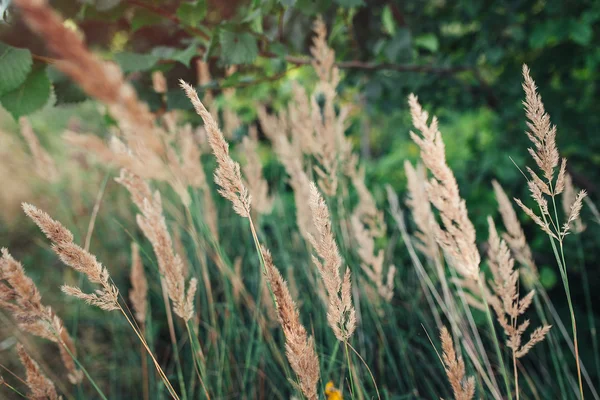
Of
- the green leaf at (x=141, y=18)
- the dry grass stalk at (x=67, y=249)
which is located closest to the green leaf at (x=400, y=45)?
the green leaf at (x=141, y=18)

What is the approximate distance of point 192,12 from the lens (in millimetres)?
1182

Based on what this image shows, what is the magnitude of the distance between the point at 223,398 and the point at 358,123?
3.18 m

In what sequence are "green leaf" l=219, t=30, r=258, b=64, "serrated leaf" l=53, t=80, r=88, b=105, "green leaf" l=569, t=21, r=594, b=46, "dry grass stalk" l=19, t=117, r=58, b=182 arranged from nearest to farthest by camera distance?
"green leaf" l=219, t=30, r=258, b=64
"serrated leaf" l=53, t=80, r=88, b=105
"green leaf" l=569, t=21, r=594, b=46
"dry grass stalk" l=19, t=117, r=58, b=182

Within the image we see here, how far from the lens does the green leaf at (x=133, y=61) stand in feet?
3.73

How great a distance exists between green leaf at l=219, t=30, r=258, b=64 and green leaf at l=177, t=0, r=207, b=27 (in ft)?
0.38

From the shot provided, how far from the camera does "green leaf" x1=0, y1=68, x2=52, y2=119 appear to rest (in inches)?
41.4

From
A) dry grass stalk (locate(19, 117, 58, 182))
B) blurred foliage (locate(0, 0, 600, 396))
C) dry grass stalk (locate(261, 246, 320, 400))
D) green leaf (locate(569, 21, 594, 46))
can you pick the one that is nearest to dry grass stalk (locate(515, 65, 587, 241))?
Answer: dry grass stalk (locate(261, 246, 320, 400))

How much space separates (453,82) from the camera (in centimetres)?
208

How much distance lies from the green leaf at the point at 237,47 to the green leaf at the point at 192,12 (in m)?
0.11

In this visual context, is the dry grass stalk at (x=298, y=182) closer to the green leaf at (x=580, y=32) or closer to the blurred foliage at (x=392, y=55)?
the blurred foliage at (x=392, y=55)

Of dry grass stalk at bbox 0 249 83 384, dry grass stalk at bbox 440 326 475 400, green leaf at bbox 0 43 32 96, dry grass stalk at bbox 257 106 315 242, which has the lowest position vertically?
dry grass stalk at bbox 440 326 475 400

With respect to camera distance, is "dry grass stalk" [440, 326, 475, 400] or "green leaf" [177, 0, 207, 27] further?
"green leaf" [177, 0, 207, 27]

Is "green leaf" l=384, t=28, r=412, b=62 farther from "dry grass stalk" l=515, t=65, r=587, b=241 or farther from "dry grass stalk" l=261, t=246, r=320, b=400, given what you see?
"dry grass stalk" l=261, t=246, r=320, b=400

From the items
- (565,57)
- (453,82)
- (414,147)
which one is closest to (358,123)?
(414,147)
